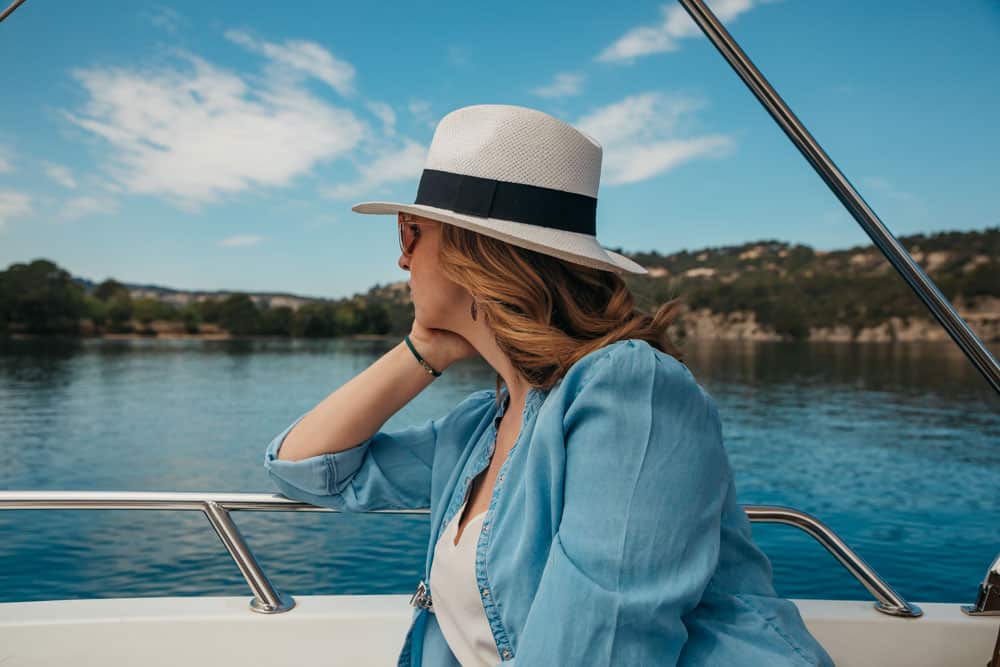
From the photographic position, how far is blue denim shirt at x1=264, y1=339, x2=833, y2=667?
0.76 meters

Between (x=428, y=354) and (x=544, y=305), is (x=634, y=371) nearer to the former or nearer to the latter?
(x=544, y=305)

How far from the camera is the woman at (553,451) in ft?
2.52

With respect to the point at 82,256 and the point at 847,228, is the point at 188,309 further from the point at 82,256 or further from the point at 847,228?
the point at 847,228

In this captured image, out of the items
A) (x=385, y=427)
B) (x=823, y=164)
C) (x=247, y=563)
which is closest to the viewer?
(x=823, y=164)

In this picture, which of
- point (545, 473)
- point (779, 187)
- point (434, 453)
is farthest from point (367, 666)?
point (779, 187)

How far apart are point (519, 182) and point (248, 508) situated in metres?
0.84

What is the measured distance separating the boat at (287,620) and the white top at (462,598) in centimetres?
32

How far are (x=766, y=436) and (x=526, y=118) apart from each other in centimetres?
3578

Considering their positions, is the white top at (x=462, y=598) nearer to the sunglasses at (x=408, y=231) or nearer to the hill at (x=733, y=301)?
the sunglasses at (x=408, y=231)

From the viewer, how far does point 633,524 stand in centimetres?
76

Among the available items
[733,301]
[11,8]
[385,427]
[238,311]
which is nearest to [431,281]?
[11,8]

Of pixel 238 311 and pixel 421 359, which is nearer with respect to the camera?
pixel 421 359

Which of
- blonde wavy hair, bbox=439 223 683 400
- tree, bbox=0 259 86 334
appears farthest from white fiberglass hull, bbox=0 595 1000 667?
tree, bbox=0 259 86 334

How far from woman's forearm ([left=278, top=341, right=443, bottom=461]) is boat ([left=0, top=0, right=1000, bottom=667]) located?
140 millimetres
